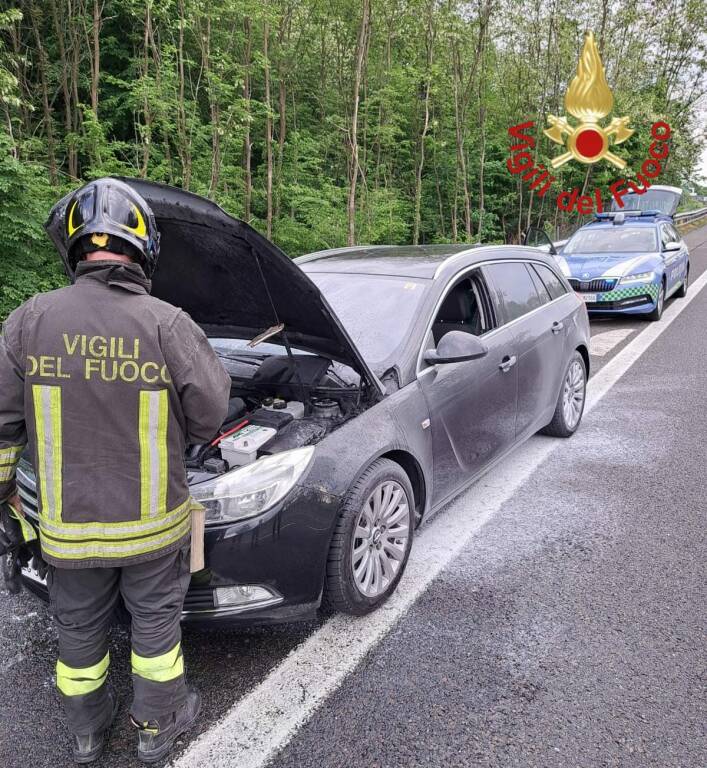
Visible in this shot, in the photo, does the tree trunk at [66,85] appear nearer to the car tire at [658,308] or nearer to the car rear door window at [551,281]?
the car rear door window at [551,281]

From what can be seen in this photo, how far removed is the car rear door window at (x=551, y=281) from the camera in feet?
15.9

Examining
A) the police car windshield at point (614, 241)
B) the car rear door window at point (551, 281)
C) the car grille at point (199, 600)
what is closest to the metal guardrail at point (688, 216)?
the police car windshield at point (614, 241)

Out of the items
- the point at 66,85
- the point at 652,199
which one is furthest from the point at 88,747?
the point at 652,199

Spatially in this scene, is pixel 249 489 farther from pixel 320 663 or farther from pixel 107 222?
pixel 107 222

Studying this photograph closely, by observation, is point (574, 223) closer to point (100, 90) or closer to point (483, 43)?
point (483, 43)

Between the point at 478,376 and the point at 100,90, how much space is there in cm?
1085

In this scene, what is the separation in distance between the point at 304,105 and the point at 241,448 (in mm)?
14795

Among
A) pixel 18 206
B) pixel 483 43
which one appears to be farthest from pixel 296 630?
pixel 483 43

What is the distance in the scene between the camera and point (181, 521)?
2.05 meters

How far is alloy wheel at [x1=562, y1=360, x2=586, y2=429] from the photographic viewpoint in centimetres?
492

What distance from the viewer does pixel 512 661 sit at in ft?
8.32

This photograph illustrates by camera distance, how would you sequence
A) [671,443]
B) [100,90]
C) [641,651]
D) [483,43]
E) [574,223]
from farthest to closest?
[574,223]
[483,43]
[100,90]
[671,443]
[641,651]

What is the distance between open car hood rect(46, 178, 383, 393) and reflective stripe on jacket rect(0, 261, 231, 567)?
402 millimetres

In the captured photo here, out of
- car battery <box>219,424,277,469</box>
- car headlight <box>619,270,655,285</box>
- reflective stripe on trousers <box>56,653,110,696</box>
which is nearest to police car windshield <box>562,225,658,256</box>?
car headlight <box>619,270,655,285</box>
